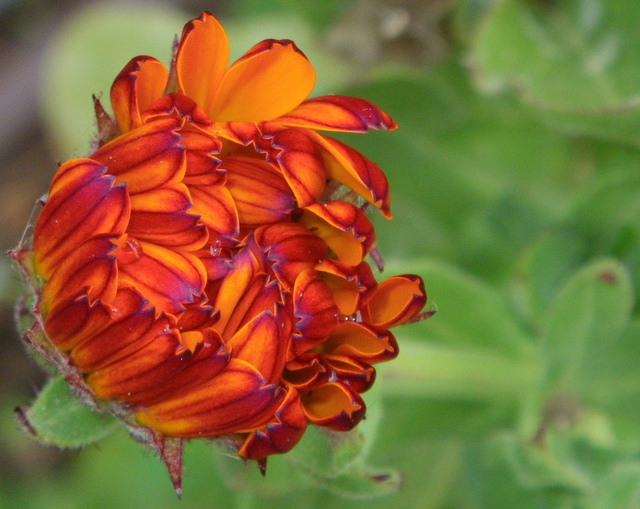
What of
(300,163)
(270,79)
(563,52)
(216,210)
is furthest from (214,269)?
(563,52)

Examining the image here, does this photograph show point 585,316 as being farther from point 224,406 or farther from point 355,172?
point 224,406

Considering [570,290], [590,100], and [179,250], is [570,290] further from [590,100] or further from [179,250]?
[179,250]

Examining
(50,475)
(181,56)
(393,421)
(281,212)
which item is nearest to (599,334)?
(393,421)

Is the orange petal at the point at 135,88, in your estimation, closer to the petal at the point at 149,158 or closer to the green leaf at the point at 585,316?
the petal at the point at 149,158

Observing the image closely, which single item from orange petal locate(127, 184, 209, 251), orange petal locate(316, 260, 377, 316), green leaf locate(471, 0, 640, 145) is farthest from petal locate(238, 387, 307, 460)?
green leaf locate(471, 0, 640, 145)

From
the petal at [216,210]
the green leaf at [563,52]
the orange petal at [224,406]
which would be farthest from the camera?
the green leaf at [563,52]

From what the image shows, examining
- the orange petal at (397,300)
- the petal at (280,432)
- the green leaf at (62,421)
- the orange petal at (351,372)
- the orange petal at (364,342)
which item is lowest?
the green leaf at (62,421)

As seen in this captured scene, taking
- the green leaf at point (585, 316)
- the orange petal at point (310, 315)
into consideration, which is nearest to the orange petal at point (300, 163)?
the orange petal at point (310, 315)

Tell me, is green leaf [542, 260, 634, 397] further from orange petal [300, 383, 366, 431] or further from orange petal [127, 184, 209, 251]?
orange petal [127, 184, 209, 251]
